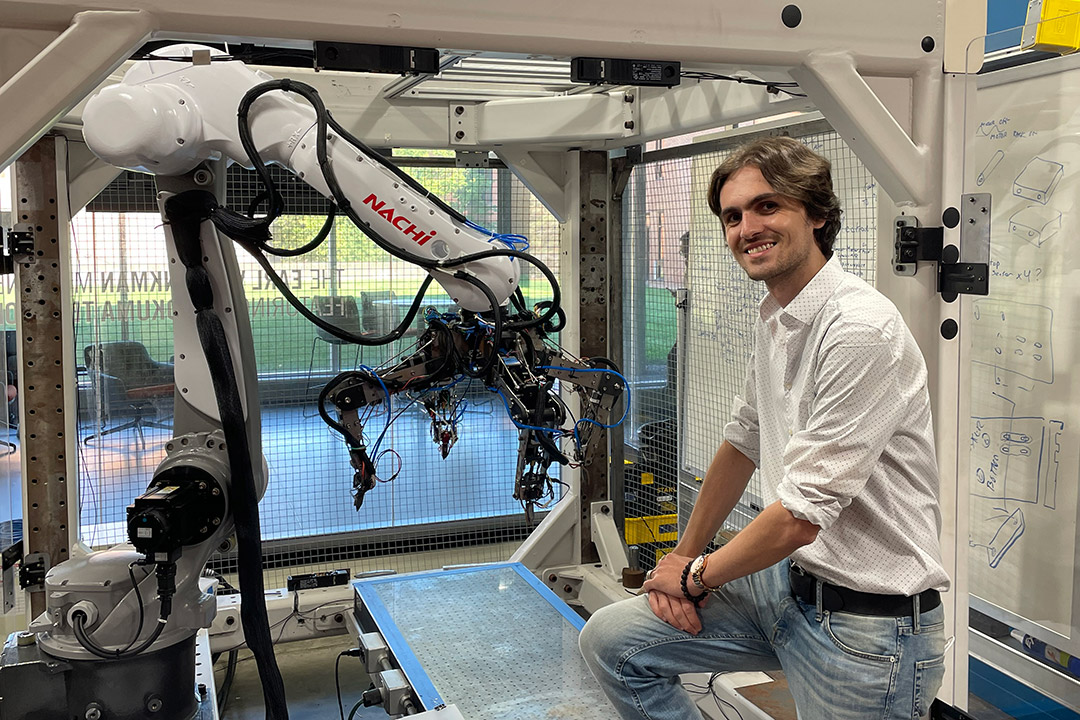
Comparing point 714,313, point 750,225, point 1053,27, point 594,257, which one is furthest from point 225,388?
point 1053,27

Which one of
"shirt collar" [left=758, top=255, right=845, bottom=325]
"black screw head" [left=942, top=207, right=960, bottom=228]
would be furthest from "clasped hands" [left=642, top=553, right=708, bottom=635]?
"black screw head" [left=942, top=207, right=960, bottom=228]

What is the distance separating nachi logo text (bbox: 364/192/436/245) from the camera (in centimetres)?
246

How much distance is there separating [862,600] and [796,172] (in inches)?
37.8

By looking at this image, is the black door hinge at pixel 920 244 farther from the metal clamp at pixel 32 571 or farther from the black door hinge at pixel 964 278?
the metal clamp at pixel 32 571

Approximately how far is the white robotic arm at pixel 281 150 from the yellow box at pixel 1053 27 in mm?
1583

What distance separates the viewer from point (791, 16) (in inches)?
87.5

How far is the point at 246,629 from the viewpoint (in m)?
2.65

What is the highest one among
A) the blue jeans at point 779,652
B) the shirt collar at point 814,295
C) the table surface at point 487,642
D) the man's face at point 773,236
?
the man's face at point 773,236

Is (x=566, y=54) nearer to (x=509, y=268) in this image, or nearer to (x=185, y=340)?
(x=509, y=268)

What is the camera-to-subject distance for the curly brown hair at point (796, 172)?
2098mm

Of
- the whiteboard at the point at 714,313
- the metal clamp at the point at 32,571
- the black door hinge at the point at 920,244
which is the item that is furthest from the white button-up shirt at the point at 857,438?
the metal clamp at the point at 32,571

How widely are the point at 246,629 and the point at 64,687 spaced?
1.87 ft

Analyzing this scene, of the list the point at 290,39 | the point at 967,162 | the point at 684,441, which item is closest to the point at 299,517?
the point at 684,441

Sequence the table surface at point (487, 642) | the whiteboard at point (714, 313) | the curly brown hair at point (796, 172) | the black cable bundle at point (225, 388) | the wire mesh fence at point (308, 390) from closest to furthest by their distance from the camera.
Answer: the curly brown hair at point (796, 172)
the black cable bundle at point (225, 388)
the table surface at point (487, 642)
the whiteboard at point (714, 313)
the wire mesh fence at point (308, 390)
